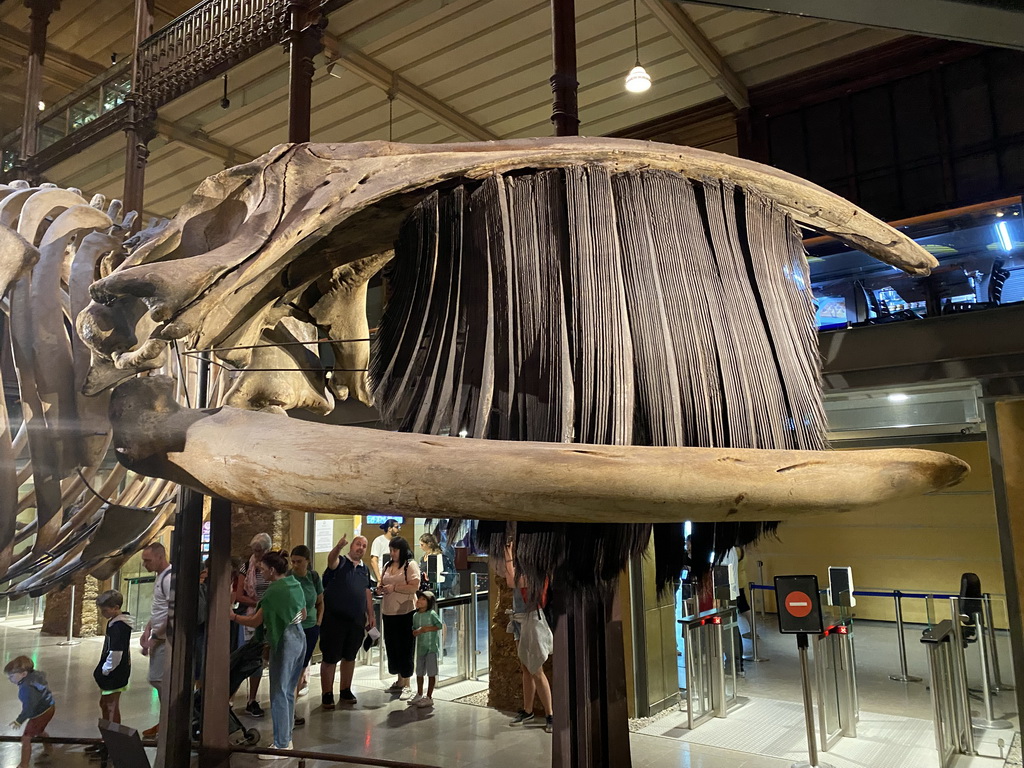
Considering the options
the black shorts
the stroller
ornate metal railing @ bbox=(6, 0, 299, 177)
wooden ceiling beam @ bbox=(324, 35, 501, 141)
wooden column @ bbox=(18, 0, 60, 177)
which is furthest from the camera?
wooden ceiling beam @ bbox=(324, 35, 501, 141)

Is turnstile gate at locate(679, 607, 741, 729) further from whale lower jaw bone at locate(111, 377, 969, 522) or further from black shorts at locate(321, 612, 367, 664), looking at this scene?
whale lower jaw bone at locate(111, 377, 969, 522)

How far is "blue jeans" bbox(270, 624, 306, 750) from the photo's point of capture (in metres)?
4.94

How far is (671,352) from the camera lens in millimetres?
986

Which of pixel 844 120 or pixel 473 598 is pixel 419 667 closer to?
pixel 473 598

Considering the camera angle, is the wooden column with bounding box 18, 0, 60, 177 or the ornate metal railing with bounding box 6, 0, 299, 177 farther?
the wooden column with bounding box 18, 0, 60, 177

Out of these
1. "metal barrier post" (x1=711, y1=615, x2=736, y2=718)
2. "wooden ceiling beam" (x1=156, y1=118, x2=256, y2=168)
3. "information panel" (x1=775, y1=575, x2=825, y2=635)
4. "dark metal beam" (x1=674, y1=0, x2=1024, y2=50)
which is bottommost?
"metal barrier post" (x1=711, y1=615, x2=736, y2=718)

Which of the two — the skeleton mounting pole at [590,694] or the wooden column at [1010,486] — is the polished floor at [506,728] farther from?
the skeleton mounting pole at [590,694]

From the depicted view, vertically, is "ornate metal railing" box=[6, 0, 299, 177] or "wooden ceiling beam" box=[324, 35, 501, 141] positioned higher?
"wooden ceiling beam" box=[324, 35, 501, 141]

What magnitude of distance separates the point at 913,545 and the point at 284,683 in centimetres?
671

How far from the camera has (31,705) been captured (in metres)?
4.25

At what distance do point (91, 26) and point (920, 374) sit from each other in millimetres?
10802

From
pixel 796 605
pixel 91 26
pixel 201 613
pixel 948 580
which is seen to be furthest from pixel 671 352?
pixel 91 26

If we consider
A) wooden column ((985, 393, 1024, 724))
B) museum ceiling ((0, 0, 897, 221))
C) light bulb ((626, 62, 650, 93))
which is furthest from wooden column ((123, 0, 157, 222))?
wooden column ((985, 393, 1024, 724))

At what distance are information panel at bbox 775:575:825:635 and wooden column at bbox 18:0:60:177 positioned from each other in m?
8.37
